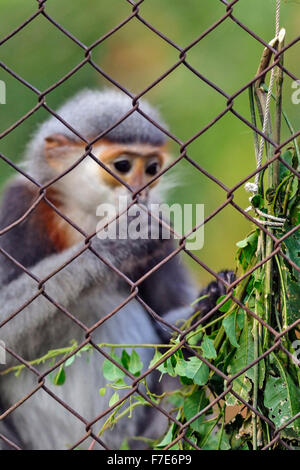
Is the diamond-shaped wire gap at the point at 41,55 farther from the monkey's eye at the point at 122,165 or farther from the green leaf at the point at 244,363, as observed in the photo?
the green leaf at the point at 244,363

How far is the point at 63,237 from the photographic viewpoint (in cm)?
292

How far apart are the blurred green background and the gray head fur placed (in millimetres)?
1773

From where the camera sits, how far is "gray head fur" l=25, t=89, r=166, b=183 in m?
2.88

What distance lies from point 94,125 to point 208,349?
132 cm

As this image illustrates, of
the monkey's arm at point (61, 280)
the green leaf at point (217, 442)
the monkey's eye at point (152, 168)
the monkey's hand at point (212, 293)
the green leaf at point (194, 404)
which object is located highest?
the monkey's eye at point (152, 168)

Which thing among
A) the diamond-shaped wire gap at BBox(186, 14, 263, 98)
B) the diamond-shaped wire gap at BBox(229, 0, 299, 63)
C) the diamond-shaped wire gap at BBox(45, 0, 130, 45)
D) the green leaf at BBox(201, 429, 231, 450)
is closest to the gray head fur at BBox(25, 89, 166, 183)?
the green leaf at BBox(201, 429, 231, 450)

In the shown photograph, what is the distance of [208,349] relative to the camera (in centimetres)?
176

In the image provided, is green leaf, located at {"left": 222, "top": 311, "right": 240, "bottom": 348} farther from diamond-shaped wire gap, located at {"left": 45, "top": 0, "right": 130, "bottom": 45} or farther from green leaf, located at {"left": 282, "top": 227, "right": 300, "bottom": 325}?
diamond-shaped wire gap, located at {"left": 45, "top": 0, "right": 130, "bottom": 45}

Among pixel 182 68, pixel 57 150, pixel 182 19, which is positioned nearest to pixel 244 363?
pixel 57 150

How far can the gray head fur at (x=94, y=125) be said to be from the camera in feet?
9.45

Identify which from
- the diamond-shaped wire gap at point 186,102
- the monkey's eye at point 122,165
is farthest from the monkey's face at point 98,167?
the diamond-shaped wire gap at point 186,102
